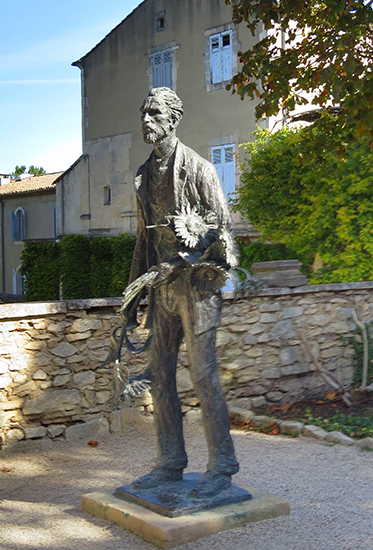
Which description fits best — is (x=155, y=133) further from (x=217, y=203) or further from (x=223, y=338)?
(x=223, y=338)

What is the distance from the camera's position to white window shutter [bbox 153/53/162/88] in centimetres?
1986

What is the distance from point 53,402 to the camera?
19.9 ft

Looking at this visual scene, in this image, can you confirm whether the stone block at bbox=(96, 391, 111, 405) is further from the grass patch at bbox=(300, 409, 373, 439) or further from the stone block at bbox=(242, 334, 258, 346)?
the grass patch at bbox=(300, 409, 373, 439)

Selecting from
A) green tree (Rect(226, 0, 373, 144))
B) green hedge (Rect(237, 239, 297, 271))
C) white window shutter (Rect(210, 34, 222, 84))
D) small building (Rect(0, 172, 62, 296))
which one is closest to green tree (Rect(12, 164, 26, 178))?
small building (Rect(0, 172, 62, 296))

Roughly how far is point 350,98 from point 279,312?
97.5 inches

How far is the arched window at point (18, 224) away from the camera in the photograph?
1208 inches

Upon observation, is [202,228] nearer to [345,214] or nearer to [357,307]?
[357,307]

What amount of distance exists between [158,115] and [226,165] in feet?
48.3

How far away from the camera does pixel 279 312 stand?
7504 millimetres

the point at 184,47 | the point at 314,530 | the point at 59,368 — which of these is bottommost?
the point at 314,530

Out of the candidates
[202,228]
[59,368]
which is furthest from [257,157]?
[202,228]

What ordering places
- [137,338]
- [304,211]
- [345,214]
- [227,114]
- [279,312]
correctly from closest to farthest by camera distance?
[137,338] → [279,312] → [345,214] → [304,211] → [227,114]

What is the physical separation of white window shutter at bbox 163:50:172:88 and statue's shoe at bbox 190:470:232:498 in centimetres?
1731

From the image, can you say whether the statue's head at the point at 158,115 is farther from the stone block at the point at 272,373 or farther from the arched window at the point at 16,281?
the arched window at the point at 16,281
